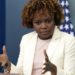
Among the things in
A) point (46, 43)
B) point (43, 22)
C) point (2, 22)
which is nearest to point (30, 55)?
point (46, 43)

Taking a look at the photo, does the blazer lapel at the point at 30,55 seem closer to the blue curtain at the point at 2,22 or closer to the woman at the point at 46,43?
the woman at the point at 46,43

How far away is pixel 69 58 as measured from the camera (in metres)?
1.82

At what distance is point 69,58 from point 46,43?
0.74ft

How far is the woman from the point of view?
1.82 metres

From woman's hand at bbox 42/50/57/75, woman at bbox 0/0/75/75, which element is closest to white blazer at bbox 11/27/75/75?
woman at bbox 0/0/75/75

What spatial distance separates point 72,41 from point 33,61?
0.31 metres

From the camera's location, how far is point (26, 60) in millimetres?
1961

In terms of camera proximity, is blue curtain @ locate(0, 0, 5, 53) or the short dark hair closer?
the short dark hair

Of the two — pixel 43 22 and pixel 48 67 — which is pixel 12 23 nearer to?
pixel 43 22

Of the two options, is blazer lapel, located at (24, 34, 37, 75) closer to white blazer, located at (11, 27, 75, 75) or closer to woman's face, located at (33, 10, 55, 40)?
white blazer, located at (11, 27, 75, 75)

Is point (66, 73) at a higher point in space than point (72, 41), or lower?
lower

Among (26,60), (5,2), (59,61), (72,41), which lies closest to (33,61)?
(26,60)

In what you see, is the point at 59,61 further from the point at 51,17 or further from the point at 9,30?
the point at 9,30

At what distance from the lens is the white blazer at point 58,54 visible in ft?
5.97
